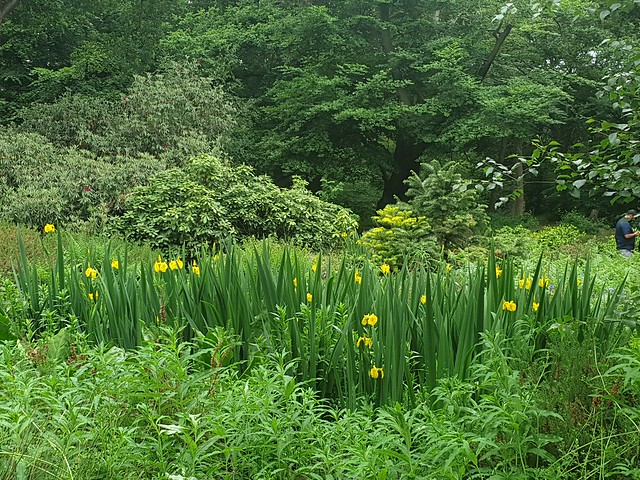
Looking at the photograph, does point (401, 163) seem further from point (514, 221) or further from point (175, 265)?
point (175, 265)

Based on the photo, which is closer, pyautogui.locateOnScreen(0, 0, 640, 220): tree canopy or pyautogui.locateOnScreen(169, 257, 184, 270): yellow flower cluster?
pyautogui.locateOnScreen(169, 257, 184, 270): yellow flower cluster

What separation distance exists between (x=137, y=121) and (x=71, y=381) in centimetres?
1102

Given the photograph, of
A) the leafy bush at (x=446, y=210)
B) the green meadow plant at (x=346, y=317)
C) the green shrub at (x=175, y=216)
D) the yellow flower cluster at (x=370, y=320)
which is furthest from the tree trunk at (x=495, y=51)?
the yellow flower cluster at (x=370, y=320)

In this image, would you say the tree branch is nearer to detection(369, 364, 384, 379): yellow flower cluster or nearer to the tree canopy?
the tree canopy

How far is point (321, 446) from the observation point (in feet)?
5.73

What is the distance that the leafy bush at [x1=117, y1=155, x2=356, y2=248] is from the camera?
8.19 metres

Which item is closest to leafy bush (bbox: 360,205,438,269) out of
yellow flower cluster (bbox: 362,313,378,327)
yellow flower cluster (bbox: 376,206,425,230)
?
yellow flower cluster (bbox: 376,206,425,230)

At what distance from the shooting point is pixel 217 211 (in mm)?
8305

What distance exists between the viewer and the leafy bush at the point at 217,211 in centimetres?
819

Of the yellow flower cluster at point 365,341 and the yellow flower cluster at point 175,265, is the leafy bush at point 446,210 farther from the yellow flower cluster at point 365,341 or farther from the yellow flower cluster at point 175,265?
the yellow flower cluster at point 365,341

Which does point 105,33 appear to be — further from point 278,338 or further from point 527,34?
point 278,338

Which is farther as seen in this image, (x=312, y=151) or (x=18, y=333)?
(x=312, y=151)

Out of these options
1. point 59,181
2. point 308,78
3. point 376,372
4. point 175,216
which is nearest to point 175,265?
point 376,372

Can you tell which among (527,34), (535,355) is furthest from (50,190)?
(527,34)
